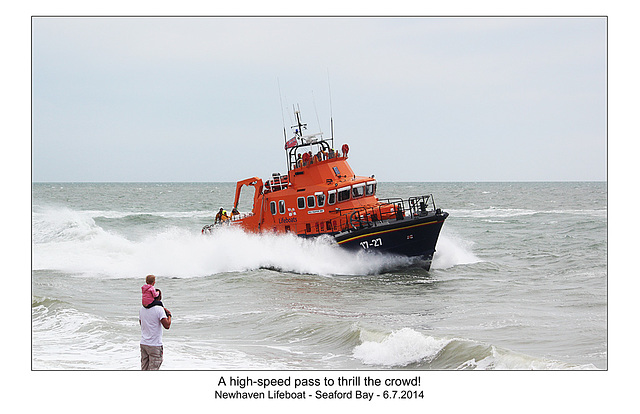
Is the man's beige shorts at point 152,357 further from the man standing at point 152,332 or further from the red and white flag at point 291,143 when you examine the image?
the red and white flag at point 291,143

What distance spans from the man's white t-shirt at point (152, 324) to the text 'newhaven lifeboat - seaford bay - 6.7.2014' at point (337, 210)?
33.5ft

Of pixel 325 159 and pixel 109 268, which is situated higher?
pixel 325 159

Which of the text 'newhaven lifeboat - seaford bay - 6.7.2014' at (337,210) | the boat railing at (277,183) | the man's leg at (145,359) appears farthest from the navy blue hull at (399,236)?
the man's leg at (145,359)

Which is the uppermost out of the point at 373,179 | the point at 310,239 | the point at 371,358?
the point at 373,179

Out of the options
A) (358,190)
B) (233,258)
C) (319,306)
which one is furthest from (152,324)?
(233,258)

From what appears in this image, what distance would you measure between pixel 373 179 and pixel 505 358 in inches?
394

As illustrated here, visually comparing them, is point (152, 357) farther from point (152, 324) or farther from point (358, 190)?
point (358, 190)

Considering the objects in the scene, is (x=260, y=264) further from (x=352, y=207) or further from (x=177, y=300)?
(x=177, y=300)

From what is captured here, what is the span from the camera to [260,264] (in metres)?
18.7

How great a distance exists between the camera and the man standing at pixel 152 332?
281 inches

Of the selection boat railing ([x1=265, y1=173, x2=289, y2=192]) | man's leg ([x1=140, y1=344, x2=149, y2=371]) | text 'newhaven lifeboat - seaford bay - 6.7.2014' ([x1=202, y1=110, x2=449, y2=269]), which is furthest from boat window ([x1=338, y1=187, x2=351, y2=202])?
man's leg ([x1=140, y1=344, x2=149, y2=371])

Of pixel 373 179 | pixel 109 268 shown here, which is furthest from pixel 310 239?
pixel 109 268

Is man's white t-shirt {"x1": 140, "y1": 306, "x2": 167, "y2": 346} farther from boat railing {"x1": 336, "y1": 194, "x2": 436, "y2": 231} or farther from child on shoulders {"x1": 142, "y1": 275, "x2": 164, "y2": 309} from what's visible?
boat railing {"x1": 336, "y1": 194, "x2": 436, "y2": 231}

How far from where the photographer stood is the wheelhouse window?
59.5 ft
